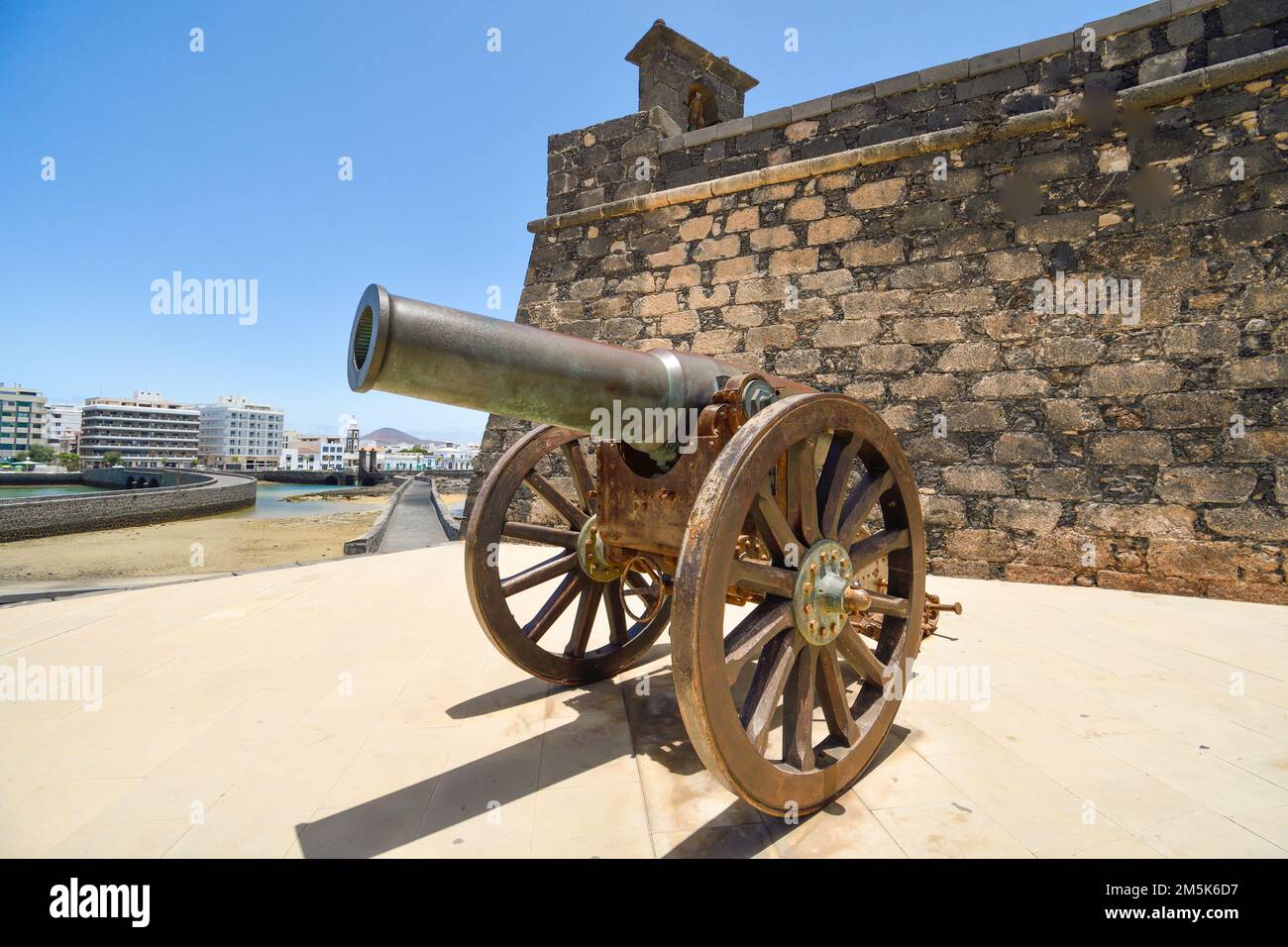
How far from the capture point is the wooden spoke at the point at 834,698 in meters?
1.96

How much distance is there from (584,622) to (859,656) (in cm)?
133

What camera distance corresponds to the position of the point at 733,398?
2.16m

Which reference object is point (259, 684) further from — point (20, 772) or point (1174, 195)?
point (1174, 195)

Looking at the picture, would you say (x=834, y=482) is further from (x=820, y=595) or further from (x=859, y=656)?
(x=859, y=656)

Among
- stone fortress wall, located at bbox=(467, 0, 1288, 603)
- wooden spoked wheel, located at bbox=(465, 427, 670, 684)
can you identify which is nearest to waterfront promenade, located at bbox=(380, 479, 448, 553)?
wooden spoked wheel, located at bbox=(465, 427, 670, 684)

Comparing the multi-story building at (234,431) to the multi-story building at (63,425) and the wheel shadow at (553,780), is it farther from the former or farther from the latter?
the wheel shadow at (553,780)

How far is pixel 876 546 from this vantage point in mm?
2273

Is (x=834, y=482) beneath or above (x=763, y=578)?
above

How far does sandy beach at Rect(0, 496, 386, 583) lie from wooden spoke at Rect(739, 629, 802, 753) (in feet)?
42.4

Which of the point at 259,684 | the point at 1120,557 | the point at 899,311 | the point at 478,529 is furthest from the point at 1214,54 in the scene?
the point at 259,684

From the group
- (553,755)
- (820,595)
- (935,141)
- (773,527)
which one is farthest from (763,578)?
(935,141)

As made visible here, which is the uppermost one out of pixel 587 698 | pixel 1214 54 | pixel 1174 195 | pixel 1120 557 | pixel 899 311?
pixel 1214 54

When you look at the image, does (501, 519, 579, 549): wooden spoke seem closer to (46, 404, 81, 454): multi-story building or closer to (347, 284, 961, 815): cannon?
(347, 284, 961, 815): cannon
